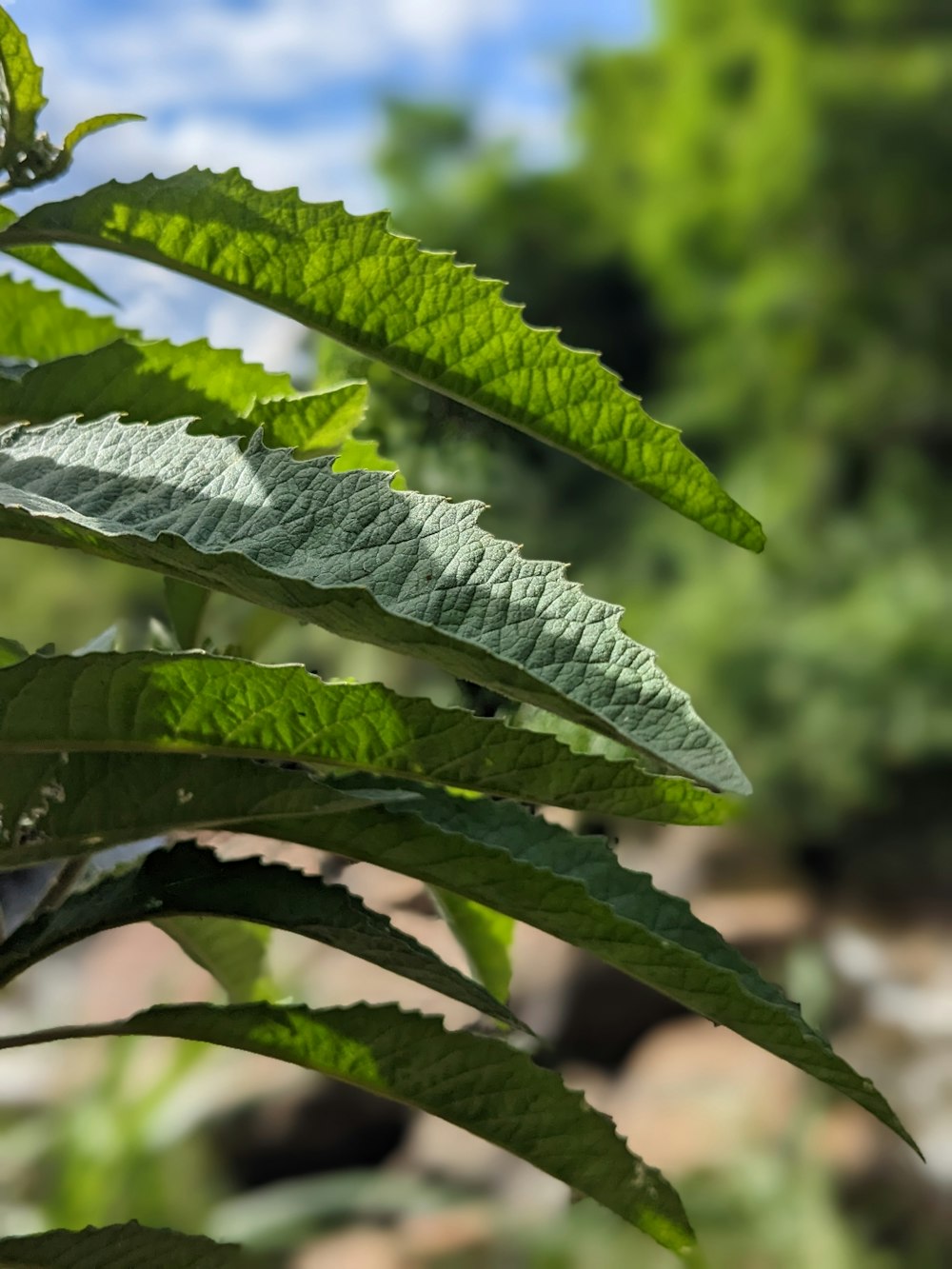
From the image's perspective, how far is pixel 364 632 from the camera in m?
0.24

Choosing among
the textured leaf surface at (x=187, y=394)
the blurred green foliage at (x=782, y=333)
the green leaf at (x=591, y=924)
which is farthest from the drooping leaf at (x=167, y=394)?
the blurred green foliage at (x=782, y=333)

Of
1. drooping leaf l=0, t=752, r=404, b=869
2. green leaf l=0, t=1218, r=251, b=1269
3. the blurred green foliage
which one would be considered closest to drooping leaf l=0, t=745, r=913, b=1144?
drooping leaf l=0, t=752, r=404, b=869

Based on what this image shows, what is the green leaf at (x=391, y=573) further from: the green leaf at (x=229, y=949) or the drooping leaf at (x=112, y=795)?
the green leaf at (x=229, y=949)

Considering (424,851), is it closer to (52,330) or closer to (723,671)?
(52,330)

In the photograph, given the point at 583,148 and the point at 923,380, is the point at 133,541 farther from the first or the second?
the point at 583,148

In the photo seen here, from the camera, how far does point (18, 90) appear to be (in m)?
0.31

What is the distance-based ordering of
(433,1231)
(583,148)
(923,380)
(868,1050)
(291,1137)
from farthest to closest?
(583,148) → (923,380) → (868,1050) → (291,1137) → (433,1231)

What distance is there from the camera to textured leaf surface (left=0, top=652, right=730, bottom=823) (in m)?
0.27

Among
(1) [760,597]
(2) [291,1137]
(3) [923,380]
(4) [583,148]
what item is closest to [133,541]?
(2) [291,1137]

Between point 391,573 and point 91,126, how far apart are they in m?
0.15

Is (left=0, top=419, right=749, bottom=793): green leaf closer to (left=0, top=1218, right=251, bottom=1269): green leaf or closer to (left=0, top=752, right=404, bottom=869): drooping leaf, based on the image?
(left=0, top=752, right=404, bottom=869): drooping leaf

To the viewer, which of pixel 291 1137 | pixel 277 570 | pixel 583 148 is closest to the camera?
pixel 277 570

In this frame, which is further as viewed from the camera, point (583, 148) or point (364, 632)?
point (583, 148)

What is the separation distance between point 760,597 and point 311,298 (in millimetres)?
4990
